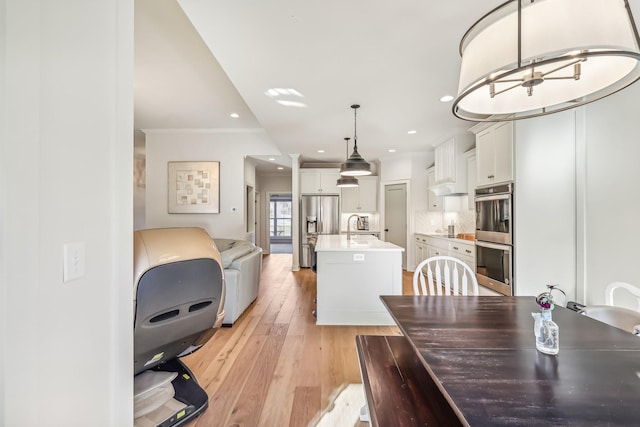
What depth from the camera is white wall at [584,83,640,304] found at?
7.04ft

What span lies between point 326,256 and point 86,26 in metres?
2.60

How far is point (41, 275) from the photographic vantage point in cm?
73

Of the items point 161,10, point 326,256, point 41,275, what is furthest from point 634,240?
point 161,10

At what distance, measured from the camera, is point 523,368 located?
0.97 metres

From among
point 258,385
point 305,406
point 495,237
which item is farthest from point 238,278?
point 495,237

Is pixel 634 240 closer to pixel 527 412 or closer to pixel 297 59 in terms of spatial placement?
pixel 527 412

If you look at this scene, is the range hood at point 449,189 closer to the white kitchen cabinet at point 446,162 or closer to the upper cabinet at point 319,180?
the white kitchen cabinet at point 446,162

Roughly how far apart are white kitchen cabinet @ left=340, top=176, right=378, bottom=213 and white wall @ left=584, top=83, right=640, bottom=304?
14.5 ft

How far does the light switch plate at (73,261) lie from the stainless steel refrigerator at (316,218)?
5.48 m

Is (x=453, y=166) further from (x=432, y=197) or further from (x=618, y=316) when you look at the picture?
(x=618, y=316)

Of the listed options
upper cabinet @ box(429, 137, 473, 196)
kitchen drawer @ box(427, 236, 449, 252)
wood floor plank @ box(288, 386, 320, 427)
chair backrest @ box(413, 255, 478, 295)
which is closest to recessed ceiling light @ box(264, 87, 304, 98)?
chair backrest @ box(413, 255, 478, 295)

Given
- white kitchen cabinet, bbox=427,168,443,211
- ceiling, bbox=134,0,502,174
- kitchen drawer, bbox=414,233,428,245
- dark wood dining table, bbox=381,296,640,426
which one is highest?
ceiling, bbox=134,0,502,174

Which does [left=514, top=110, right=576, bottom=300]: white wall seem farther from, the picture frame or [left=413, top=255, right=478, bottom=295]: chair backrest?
the picture frame

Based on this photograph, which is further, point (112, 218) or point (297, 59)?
point (297, 59)
